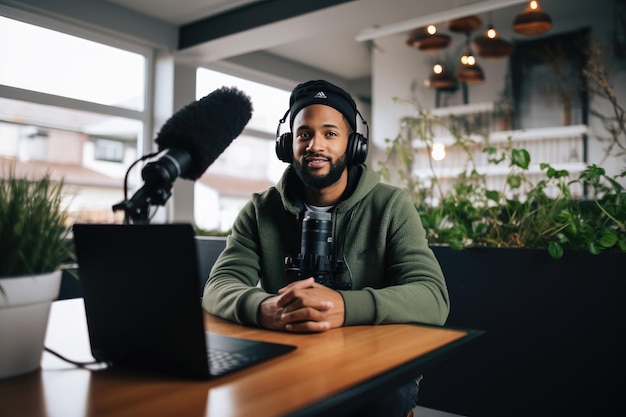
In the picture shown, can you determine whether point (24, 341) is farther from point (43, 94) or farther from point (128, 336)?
point (43, 94)

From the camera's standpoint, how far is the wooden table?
0.62 meters

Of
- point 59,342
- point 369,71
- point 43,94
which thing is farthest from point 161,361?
point 369,71

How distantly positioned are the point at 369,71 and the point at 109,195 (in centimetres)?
417

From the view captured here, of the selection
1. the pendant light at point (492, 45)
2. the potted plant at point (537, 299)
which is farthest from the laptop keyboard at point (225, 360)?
the pendant light at point (492, 45)

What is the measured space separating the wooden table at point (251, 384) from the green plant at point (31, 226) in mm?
162

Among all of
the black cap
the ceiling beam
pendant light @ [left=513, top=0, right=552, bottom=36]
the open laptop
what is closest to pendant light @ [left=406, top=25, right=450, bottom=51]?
pendant light @ [left=513, top=0, right=552, bottom=36]

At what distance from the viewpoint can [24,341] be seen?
2.47 feet

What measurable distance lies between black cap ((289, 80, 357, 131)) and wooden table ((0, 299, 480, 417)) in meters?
0.80

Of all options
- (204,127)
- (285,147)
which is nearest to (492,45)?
(285,147)

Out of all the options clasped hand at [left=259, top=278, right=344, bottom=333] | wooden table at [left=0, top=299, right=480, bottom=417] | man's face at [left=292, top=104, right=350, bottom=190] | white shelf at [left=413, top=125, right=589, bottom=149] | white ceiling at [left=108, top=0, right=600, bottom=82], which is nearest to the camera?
wooden table at [left=0, top=299, right=480, bottom=417]

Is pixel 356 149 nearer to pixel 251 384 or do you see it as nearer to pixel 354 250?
pixel 354 250

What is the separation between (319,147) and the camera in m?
1.55

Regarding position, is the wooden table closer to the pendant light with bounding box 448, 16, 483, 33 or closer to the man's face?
the man's face

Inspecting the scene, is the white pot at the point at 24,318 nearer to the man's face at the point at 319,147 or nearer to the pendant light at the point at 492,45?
the man's face at the point at 319,147
